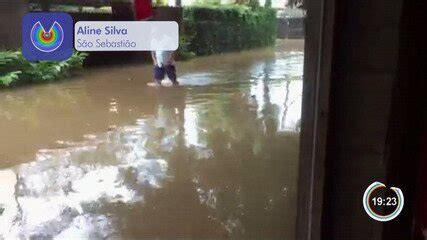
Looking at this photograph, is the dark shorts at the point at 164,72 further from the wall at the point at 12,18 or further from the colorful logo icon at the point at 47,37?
the wall at the point at 12,18

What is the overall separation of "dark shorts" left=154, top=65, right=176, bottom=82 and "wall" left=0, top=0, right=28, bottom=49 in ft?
1.17

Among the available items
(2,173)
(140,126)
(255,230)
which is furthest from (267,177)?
(2,173)

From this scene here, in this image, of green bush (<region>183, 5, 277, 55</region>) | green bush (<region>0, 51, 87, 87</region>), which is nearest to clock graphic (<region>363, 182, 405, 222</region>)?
green bush (<region>183, 5, 277, 55</region>)

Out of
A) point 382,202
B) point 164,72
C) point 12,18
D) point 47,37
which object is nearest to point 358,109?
point 382,202

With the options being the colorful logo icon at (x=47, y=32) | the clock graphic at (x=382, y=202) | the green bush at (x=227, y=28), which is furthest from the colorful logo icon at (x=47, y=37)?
the clock graphic at (x=382, y=202)

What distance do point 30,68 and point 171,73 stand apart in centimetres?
41

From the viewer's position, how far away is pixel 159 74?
1.41 meters

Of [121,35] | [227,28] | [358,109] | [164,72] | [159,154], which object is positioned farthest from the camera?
[159,154]

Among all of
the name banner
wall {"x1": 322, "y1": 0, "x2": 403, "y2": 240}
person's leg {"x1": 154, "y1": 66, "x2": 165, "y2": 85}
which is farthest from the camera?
person's leg {"x1": 154, "y1": 66, "x2": 165, "y2": 85}

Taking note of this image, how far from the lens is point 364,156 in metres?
1.10

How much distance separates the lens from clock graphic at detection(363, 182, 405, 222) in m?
1.09

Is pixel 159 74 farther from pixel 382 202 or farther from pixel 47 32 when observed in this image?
pixel 382 202

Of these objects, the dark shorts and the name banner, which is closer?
the name banner

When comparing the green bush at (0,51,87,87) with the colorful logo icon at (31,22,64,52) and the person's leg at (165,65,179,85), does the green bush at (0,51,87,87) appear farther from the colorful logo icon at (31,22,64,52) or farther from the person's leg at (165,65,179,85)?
the person's leg at (165,65,179,85)
